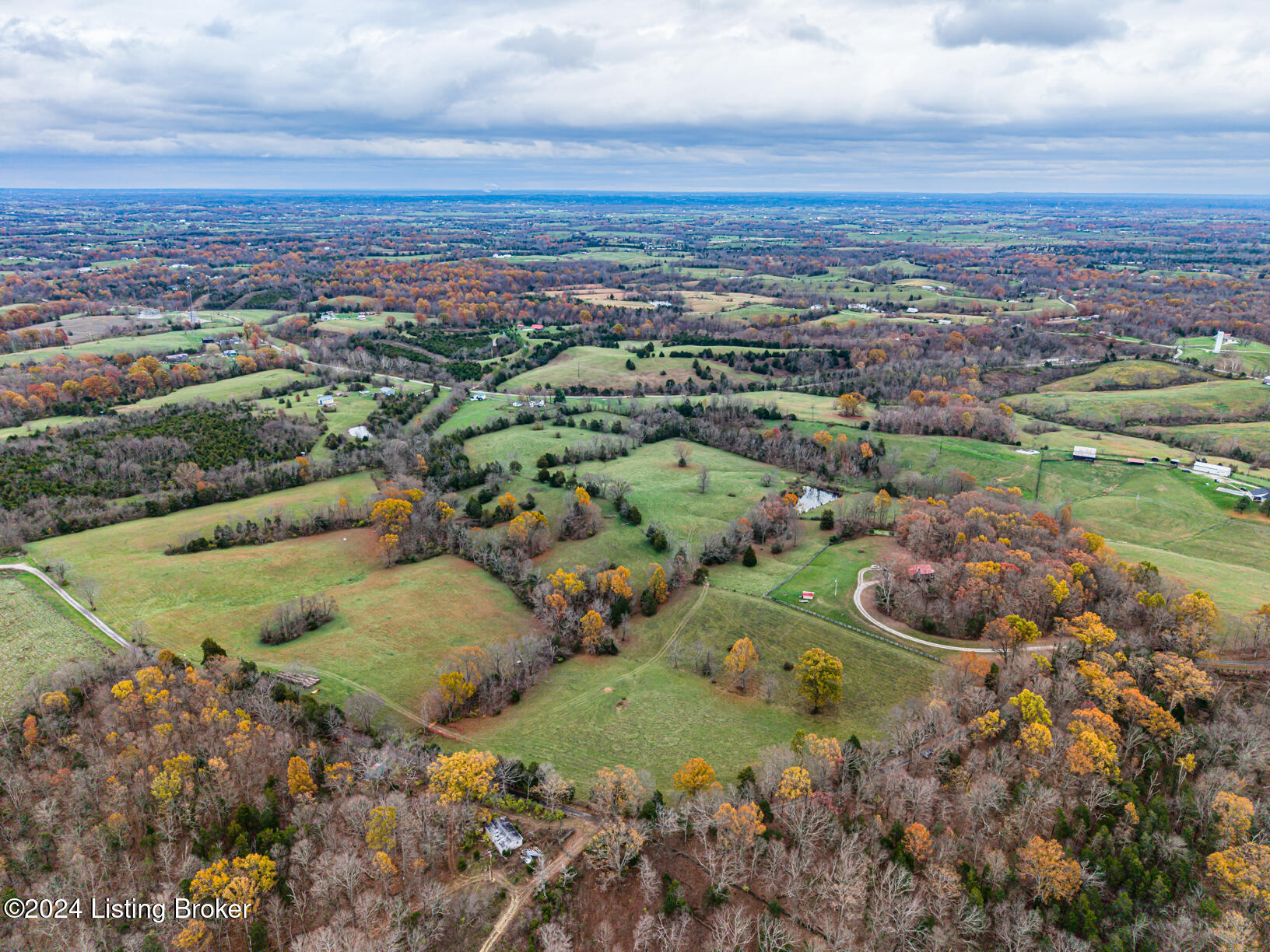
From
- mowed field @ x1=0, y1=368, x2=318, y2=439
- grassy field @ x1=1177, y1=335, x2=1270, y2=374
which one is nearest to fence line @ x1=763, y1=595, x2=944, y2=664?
mowed field @ x1=0, y1=368, x2=318, y2=439

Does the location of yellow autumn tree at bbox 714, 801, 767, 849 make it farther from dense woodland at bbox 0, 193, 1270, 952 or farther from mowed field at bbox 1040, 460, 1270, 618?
mowed field at bbox 1040, 460, 1270, 618

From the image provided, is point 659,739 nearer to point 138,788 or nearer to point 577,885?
point 577,885

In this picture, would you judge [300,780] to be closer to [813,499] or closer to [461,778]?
[461,778]

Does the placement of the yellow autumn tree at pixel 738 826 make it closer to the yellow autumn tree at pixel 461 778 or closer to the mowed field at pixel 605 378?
the yellow autumn tree at pixel 461 778

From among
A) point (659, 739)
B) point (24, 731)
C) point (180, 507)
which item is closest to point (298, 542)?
point (180, 507)

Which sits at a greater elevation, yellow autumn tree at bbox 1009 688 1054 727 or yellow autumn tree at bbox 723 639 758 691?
yellow autumn tree at bbox 1009 688 1054 727

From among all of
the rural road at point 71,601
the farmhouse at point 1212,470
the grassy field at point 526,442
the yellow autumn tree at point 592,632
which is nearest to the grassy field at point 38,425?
the rural road at point 71,601

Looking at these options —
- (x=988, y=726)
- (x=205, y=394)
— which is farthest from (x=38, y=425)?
(x=988, y=726)
